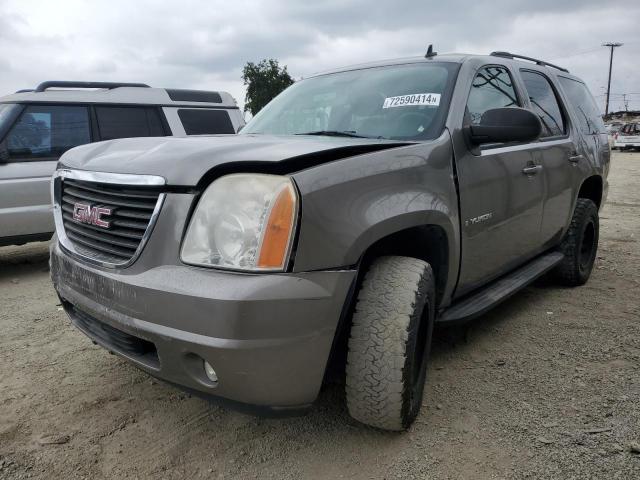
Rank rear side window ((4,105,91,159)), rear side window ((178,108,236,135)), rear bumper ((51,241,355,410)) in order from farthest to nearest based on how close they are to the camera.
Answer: rear side window ((178,108,236,135)) < rear side window ((4,105,91,159)) < rear bumper ((51,241,355,410))

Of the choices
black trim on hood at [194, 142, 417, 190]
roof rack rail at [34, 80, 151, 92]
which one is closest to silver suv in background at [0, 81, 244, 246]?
roof rack rail at [34, 80, 151, 92]

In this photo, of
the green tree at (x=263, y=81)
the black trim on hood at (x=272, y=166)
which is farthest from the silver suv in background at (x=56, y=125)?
the green tree at (x=263, y=81)

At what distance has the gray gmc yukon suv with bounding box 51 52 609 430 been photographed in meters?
1.78

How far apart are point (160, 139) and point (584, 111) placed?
12.3 ft

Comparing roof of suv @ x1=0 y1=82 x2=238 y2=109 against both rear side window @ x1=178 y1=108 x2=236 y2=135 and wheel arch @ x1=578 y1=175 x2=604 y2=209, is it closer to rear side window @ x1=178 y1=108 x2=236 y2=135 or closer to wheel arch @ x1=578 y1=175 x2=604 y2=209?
rear side window @ x1=178 y1=108 x2=236 y2=135

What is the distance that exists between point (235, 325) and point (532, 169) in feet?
7.67

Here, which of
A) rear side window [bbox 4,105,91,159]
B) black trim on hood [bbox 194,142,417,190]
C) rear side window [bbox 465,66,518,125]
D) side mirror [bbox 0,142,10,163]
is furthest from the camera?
rear side window [bbox 4,105,91,159]

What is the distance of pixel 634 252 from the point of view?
5.77m

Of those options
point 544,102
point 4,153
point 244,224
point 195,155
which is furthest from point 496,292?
point 4,153

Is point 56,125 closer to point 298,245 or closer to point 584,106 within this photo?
point 298,245

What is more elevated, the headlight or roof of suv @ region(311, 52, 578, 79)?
roof of suv @ region(311, 52, 578, 79)

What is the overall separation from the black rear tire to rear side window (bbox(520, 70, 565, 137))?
705 mm

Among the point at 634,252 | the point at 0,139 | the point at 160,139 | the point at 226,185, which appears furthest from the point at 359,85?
the point at 634,252

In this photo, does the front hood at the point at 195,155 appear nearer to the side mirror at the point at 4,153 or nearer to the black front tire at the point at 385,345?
the black front tire at the point at 385,345
